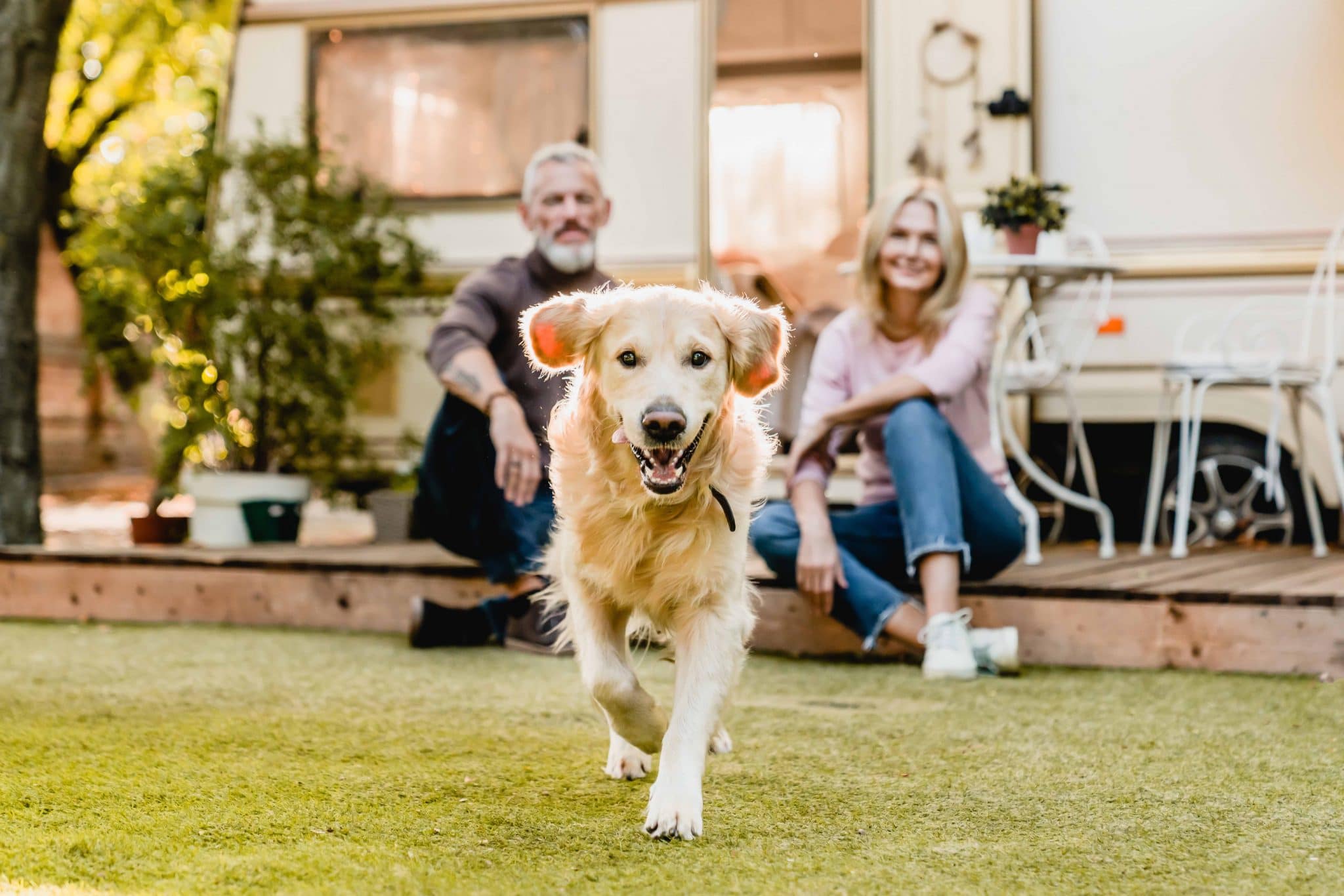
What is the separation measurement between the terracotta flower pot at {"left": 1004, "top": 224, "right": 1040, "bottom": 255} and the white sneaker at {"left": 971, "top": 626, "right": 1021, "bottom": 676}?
65.8 inches

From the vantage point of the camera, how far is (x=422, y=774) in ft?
8.14

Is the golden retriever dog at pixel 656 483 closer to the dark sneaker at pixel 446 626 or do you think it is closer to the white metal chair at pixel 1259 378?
the dark sneaker at pixel 446 626

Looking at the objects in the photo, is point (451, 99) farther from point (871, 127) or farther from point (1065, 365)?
point (1065, 365)

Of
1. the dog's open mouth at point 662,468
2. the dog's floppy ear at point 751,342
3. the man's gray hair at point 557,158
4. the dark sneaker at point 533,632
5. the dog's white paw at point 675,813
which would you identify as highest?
the man's gray hair at point 557,158

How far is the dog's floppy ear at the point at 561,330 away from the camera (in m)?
2.52

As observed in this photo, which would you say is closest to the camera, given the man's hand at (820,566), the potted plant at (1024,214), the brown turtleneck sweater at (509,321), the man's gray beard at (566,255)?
the man's hand at (820,566)

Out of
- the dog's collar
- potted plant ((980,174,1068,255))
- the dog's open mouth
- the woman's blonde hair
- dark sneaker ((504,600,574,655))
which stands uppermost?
potted plant ((980,174,1068,255))

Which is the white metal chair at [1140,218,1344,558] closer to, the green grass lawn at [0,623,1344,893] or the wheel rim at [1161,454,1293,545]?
the wheel rim at [1161,454,1293,545]

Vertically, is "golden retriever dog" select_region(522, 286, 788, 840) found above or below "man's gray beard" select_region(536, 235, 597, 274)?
below

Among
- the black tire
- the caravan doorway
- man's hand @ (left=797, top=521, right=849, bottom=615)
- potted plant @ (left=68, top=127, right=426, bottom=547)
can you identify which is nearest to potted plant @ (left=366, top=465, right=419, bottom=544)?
potted plant @ (left=68, top=127, right=426, bottom=547)

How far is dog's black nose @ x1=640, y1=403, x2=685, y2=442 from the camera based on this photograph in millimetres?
2238

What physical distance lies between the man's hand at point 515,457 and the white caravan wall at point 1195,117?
3.00 meters

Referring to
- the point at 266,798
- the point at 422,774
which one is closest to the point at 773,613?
the point at 422,774

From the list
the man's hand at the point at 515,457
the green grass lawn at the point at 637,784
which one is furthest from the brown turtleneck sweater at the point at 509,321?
the green grass lawn at the point at 637,784
